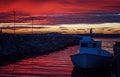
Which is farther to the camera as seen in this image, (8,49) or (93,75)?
(8,49)

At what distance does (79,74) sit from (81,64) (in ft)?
5.63

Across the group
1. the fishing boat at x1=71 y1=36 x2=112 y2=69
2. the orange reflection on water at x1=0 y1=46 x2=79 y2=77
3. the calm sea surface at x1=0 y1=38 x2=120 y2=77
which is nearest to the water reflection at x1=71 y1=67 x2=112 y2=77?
the calm sea surface at x1=0 y1=38 x2=120 y2=77

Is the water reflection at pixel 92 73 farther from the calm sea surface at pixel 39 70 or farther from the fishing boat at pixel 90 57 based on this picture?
the fishing boat at pixel 90 57

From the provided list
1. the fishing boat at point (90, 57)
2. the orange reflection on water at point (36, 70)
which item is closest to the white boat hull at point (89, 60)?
the fishing boat at point (90, 57)

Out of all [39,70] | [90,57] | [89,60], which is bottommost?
[39,70]

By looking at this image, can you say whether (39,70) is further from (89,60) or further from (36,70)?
(89,60)

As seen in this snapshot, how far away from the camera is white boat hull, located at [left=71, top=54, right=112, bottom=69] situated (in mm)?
40250

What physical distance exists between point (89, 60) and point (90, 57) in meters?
0.31

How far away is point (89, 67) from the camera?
134 ft

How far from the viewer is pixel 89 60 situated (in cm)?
4028

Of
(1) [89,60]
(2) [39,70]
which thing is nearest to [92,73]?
(1) [89,60]

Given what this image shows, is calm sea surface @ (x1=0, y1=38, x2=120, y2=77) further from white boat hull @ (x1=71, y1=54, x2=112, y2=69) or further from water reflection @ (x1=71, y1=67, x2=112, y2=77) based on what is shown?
white boat hull @ (x1=71, y1=54, x2=112, y2=69)

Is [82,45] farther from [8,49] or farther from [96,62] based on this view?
[8,49]

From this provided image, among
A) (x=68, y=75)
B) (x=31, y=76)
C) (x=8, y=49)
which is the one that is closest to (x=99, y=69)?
(x=68, y=75)
